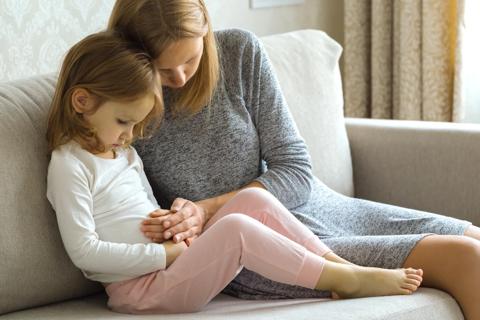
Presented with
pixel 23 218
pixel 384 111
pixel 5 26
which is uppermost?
pixel 5 26

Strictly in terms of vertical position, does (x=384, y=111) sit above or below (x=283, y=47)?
below

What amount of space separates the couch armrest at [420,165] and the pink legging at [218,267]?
804 mm

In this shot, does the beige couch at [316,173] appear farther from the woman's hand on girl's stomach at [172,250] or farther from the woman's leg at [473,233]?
the woman's leg at [473,233]

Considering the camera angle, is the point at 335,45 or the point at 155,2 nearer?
the point at 155,2

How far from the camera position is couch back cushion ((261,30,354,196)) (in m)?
2.61

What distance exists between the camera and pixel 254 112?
7.32 ft

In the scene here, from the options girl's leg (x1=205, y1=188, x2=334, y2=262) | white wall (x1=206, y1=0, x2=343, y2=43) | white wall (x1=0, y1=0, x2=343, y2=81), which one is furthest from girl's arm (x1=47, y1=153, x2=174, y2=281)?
white wall (x1=206, y1=0, x2=343, y2=43)

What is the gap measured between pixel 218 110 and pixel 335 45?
28.2 inches

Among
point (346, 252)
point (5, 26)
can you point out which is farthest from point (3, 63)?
point (346, 252)

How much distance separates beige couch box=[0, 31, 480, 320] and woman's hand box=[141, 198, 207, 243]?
0.16 metres

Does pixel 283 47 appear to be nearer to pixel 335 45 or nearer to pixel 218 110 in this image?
pixel 335 45

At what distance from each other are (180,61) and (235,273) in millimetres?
457

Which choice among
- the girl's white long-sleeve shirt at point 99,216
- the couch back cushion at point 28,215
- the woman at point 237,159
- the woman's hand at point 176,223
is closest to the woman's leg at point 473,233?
the woman at point 237,159

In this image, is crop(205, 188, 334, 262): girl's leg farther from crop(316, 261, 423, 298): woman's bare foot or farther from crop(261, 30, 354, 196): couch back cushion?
crop(261, 30, 354, 196): couch back cushion
